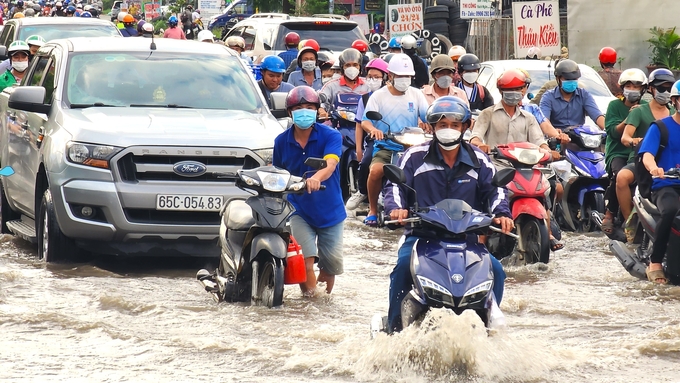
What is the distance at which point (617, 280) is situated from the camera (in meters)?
10.3

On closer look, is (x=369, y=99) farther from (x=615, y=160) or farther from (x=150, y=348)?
(x=150, y=348)

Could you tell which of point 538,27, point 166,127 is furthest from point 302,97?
point 538,27

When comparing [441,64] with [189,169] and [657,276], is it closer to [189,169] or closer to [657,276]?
[657,276]

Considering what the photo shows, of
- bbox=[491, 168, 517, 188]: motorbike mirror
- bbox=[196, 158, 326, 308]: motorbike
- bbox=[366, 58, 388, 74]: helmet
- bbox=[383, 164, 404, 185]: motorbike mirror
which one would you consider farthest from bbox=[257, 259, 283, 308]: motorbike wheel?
bbox=[366, 58, 388, 74]: helmet

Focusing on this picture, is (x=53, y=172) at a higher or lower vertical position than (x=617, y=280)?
higher

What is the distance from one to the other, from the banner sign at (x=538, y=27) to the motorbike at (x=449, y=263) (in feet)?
52.6

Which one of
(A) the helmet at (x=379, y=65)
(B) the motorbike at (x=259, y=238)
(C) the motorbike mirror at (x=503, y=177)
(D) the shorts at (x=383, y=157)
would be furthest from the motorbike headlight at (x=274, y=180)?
(A) the helmet at (x=379, y=65)

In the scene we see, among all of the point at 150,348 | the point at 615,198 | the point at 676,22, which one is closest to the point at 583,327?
the point at 150,348

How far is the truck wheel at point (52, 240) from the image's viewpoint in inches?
385

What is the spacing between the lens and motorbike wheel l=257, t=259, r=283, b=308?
8.12 metres

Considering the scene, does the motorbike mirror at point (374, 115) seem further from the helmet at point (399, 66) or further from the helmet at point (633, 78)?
the helmet at point (633, 78)

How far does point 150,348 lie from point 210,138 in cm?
266

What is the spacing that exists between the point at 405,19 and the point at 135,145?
18.5 metres

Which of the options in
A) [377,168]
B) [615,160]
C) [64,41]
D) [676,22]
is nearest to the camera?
[64,41]
